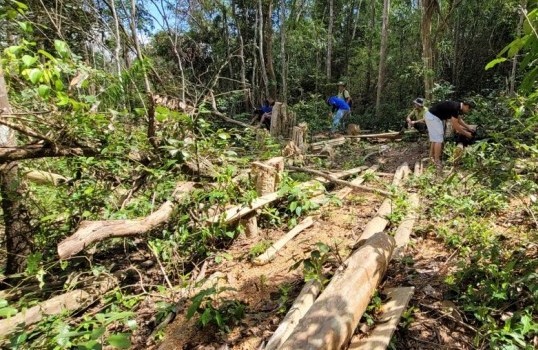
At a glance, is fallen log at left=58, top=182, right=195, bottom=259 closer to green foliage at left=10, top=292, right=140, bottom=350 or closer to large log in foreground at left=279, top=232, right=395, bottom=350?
green foliage at left=10, top=292, right=140, bottom=350

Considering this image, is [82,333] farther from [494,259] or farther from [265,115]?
[265,115]

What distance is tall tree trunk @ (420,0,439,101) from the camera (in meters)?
10.1

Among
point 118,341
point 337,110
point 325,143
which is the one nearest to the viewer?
point 118,341

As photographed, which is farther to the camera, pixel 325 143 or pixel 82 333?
pixel 325 143

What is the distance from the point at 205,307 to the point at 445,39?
15043 mm

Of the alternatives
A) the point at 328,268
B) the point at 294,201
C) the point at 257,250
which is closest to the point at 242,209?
the point at 257,250

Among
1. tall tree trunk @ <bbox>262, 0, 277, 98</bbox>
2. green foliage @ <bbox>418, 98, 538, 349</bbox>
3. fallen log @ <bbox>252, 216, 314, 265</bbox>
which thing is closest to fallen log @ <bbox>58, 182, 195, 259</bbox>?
fallen log @ <bbox>252, 216, 314, 265</bbox>

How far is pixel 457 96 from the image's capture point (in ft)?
44.7

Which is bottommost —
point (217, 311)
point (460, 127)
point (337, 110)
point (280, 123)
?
point (217, 311)

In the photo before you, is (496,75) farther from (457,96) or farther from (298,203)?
(298,203)

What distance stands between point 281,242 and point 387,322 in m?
1.76

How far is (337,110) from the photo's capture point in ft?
39.9

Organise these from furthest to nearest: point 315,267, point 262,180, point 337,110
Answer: point 337,110
point 262,180
point 315,267

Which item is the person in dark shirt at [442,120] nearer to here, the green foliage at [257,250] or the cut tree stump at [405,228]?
the cut tree stump at [405,228]
